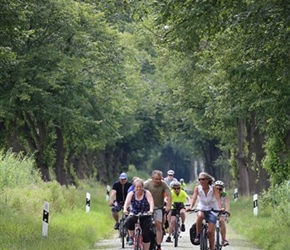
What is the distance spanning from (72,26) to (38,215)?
12.3 m

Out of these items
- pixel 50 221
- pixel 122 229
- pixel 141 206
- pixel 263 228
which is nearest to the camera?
pixel 141 206

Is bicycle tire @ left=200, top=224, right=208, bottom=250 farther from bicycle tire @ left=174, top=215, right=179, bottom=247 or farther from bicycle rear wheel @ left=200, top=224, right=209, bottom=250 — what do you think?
bicycle tire @ left=174, top=215, right=179, bottom=247

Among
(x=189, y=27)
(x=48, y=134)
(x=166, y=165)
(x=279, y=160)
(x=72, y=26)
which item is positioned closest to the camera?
(x=189, y=27)

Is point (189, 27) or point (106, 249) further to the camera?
point (106, 249)

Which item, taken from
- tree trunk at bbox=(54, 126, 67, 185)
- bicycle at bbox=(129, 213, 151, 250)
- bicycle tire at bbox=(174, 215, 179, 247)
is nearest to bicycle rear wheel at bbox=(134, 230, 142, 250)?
bicycle at bbox=(129, 213, 151, 250)

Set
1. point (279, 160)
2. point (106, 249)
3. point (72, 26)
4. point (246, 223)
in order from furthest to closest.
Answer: point (72, 26)
point (279, 160)
point (246, 223)
point (106, 249)

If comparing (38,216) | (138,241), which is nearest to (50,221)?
(38,216)

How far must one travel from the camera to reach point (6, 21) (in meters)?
19.2

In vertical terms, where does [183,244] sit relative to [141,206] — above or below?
below

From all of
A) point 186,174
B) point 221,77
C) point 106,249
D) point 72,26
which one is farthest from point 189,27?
point 186,174

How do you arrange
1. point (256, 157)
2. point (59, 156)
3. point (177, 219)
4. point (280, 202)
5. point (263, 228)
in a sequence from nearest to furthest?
point (177, 219)
point (263, 228)
point (280, 202)
point (256, 157)
point (59, 156)

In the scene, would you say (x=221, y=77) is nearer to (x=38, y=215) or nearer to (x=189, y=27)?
(x=38, y=215)

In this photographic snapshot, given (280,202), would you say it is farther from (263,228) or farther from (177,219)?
(177,219)

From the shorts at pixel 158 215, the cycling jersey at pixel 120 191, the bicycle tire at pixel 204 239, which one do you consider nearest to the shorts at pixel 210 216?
the bicycle tire at pixel 204 239
